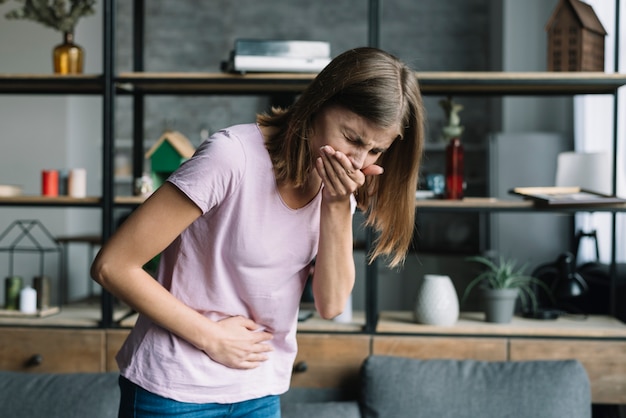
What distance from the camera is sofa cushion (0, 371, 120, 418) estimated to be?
2.30 meters

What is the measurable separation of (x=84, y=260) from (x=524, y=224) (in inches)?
138

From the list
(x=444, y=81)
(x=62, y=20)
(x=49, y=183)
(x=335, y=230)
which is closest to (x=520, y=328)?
(x=444, y=81)

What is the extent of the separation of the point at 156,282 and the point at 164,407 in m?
0.22

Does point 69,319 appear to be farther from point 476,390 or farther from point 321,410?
point 476,390

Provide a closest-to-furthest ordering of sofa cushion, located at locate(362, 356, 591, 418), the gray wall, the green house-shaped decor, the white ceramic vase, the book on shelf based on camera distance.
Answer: sofa cushion, located at locate(362, 356, 591, 418) < the book on shelf < the white ceramic vase < the green house-shaped decor < the gray wall

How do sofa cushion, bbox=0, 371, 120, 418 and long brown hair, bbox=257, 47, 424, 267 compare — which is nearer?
long brown hair, bbox=257, 47, 424, 267

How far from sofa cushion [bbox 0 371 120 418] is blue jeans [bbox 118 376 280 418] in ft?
3.36

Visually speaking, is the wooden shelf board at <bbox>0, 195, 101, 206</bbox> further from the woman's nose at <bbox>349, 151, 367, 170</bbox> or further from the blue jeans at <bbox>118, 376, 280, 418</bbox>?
the woman's nose at <bbox>349, 151, 367, 170</bbox>

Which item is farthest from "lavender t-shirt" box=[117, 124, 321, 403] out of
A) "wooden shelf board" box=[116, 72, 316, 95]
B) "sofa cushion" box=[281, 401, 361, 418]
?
"wooden shelf board" box=[116, 72, 316, 95]

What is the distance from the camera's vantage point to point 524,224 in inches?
179

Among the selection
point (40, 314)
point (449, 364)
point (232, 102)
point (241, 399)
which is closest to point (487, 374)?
point (449, 364)

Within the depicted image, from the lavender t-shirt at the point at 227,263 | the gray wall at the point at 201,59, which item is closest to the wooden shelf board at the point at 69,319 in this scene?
the lavender t-shirt at the point at 227,263

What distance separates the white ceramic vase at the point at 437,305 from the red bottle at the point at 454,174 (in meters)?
0.30

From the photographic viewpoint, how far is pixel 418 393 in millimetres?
2336
